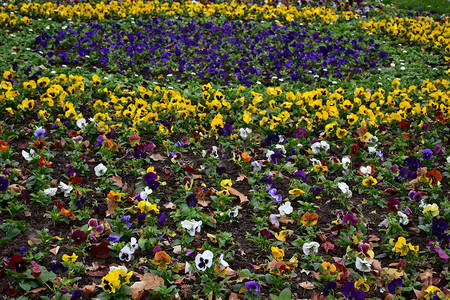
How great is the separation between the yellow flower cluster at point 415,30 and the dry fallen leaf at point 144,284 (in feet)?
22.4

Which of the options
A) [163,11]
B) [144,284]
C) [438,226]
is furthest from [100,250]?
[163,11]

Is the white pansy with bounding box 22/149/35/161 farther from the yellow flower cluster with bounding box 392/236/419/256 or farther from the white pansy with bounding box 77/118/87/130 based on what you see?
the yellow flower cluster with bounding box 392/236/419/256

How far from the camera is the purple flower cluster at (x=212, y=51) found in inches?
240

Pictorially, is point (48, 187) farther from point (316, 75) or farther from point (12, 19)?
point (12, 19)

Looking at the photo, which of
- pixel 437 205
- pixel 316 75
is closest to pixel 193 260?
pixel 437 205

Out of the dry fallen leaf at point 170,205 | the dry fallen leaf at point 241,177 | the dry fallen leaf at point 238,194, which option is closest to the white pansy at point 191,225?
the dry fallen leaf at point 170,205

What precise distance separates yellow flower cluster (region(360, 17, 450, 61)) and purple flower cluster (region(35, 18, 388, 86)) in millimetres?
926

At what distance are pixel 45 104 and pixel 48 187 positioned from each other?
57.5 inches

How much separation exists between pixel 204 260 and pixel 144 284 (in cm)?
38

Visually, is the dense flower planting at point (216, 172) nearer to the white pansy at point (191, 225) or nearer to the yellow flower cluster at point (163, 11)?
the white pansy at point (191, 225)

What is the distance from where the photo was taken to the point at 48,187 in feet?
11.2

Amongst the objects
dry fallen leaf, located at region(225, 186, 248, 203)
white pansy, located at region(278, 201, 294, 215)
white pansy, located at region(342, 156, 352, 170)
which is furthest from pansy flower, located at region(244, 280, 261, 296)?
white pansy, located at region(342, 156, 352, 170)

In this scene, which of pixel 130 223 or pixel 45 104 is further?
pixel 45 104

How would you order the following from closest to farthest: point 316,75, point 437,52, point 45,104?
point 45,104
point 316,75
point 437,52
